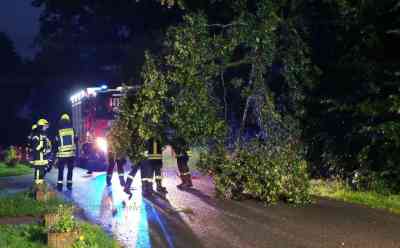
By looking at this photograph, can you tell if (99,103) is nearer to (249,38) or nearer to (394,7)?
(249,38)

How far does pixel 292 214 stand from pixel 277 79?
15.9 ft

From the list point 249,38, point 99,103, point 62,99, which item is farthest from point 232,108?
point 62,99

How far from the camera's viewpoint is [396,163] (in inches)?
462

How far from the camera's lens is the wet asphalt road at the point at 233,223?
8.05m

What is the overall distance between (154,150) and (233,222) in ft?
13.9

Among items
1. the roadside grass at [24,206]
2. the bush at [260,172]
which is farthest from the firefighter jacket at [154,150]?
the roadside grass at [24,206]

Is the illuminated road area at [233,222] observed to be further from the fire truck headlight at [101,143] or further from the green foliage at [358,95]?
the fire truck headlight at [101,143]

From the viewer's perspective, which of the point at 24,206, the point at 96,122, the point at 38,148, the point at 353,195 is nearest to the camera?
the point at 24,206

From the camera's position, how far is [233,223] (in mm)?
9438

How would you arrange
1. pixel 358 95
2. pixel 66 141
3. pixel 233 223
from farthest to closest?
1. pixel 66 141
2. pixel 358 95
3. pixel 233 223

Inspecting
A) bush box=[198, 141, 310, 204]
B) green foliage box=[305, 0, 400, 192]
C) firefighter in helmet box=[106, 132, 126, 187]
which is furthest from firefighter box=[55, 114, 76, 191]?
green foliage box=[305, 0, 400, 192]

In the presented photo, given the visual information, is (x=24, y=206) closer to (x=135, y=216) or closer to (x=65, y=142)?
(x=135, y=216)

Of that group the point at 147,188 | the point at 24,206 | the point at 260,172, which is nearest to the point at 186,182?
the point at 147,188

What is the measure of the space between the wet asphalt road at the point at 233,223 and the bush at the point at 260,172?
0.27 m
